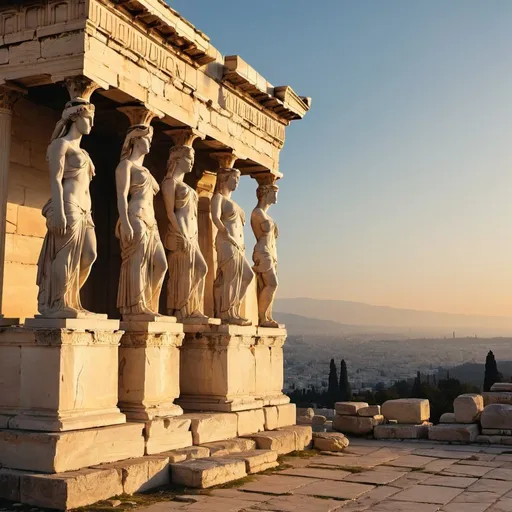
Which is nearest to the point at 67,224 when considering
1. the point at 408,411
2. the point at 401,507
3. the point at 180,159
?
the point at 180,159

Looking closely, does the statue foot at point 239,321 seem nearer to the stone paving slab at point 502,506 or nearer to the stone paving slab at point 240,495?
the stone paving slab at point 240,495

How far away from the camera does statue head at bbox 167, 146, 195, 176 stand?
1075 centimetres

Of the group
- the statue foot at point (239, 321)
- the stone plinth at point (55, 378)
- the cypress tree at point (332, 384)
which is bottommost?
the cypress tree at point (332, 384)

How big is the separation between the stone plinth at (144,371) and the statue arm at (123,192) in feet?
3.95

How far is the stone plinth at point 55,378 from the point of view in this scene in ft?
25.6

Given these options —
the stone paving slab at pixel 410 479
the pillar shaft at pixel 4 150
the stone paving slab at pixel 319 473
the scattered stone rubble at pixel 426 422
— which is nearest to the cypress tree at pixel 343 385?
the scattered stone rubble at pixel 426 422

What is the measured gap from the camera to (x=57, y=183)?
8.18 m

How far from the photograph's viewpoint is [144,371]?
9.20 metres

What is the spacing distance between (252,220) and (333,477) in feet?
17.1

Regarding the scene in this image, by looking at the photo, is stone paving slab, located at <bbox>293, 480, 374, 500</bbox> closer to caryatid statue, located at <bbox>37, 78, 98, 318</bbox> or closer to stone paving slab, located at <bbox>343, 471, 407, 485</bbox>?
stone paving slab, located at <bbox>343, 471, 407, 485</bbox>

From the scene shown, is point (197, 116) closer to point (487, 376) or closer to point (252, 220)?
point (252, 220)


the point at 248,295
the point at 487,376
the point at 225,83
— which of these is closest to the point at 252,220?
the point at 248,295

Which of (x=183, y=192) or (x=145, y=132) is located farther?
(x=183, y=192)

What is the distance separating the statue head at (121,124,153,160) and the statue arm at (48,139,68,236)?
1.41 meters
